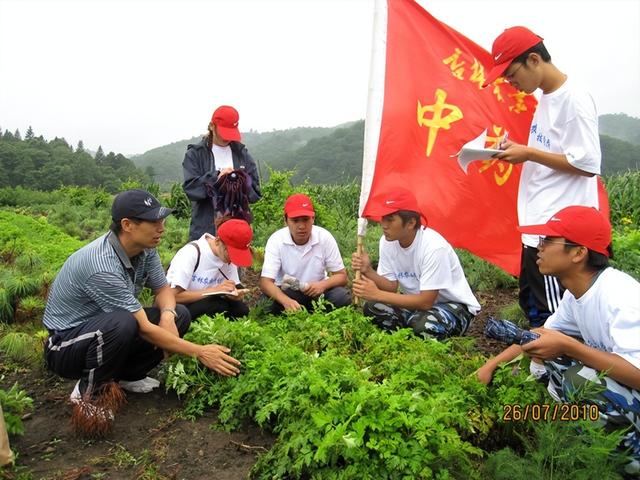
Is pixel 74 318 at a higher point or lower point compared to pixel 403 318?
higher

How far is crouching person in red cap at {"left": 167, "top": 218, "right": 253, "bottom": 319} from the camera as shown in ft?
14.5

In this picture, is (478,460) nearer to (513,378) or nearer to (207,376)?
(513,378)

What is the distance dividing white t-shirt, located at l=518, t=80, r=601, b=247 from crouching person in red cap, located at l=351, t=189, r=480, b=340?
2.39ft

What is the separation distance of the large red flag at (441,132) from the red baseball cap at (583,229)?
1486 mm

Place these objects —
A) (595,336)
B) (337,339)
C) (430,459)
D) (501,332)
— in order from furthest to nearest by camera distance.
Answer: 1. (501,332)
2. (337,339)
3. (595,336)
4. (430,459)

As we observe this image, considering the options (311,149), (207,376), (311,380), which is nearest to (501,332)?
(311,380)

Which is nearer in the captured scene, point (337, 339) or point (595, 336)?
point (595, 336)

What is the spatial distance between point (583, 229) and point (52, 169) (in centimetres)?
3447

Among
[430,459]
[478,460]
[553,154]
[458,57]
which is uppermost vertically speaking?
[458,57]

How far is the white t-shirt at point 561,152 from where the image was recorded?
343cm

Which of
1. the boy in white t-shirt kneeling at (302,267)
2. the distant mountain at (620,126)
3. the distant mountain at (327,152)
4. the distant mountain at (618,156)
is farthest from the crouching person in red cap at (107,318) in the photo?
the distant mountain at (620,126)

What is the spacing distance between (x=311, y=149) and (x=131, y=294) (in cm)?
5093

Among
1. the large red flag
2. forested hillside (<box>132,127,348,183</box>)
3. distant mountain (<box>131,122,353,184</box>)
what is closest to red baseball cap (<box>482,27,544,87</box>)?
the large red flag

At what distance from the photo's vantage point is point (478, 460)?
9.64 feet
